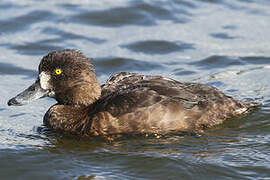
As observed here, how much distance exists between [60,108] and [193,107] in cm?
169

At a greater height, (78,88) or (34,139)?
(78,88)

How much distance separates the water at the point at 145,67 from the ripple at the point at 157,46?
0.02 m

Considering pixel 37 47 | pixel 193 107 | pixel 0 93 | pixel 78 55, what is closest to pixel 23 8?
pixel 37 47

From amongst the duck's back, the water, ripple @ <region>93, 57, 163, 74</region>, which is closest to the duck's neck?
the duck's back

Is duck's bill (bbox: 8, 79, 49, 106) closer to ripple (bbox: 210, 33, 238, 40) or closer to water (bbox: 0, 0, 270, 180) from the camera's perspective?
water (bbox: 0, 0, 270, 180)

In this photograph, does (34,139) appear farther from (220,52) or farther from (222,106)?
(220,52)

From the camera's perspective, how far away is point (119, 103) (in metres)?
6.82

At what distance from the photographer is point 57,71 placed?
23.3 feet

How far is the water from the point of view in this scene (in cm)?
605

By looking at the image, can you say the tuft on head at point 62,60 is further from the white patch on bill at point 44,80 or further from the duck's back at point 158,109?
the duck's back at point 158,109

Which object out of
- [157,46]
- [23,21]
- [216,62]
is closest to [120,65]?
[157,46]

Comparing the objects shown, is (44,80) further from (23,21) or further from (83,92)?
(23,21)

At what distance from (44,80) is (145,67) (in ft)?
10.9

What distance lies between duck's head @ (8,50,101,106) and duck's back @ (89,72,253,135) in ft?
0.76
